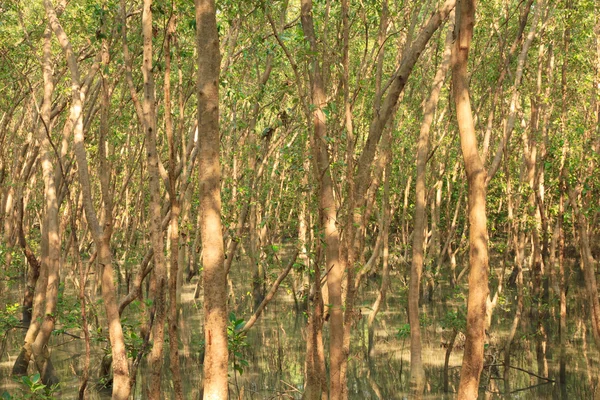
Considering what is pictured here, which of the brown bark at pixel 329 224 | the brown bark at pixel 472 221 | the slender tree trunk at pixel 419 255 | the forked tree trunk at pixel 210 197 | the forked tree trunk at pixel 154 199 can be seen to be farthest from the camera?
the slender tree trunk at pixel 419 255

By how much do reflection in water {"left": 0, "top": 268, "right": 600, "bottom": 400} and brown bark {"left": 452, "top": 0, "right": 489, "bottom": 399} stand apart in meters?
3.75

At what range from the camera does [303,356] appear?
1509 centimetres

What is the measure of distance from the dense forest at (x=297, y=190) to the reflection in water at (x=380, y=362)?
0.07 metres

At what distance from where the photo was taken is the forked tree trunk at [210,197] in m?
5.47

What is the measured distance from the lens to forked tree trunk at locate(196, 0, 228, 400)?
5469 millimetres

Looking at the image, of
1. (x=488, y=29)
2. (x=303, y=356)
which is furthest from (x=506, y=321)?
(x=488, y=29)

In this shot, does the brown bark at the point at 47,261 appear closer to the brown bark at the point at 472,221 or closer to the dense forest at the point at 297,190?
the dense forest at the point at 297,190

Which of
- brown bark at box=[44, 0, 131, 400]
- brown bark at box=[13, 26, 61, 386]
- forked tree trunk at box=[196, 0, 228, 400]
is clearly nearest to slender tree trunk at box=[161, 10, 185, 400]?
brown bark at box=[44, 0, 131, 400]

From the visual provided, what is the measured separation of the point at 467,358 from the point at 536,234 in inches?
381

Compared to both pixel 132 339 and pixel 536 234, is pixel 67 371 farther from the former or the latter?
pixel 536 234

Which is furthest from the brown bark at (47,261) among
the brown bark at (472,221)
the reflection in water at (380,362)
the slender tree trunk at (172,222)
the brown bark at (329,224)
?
the brown bark at (472,221)

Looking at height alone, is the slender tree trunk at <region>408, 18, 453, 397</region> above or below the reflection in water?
above

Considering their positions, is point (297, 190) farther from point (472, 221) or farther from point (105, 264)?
point (472, 221)

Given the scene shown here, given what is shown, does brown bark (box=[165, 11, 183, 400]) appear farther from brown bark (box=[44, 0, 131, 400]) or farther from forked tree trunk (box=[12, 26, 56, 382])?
forked tree trunk (box=[12, 26, 56, 382])
